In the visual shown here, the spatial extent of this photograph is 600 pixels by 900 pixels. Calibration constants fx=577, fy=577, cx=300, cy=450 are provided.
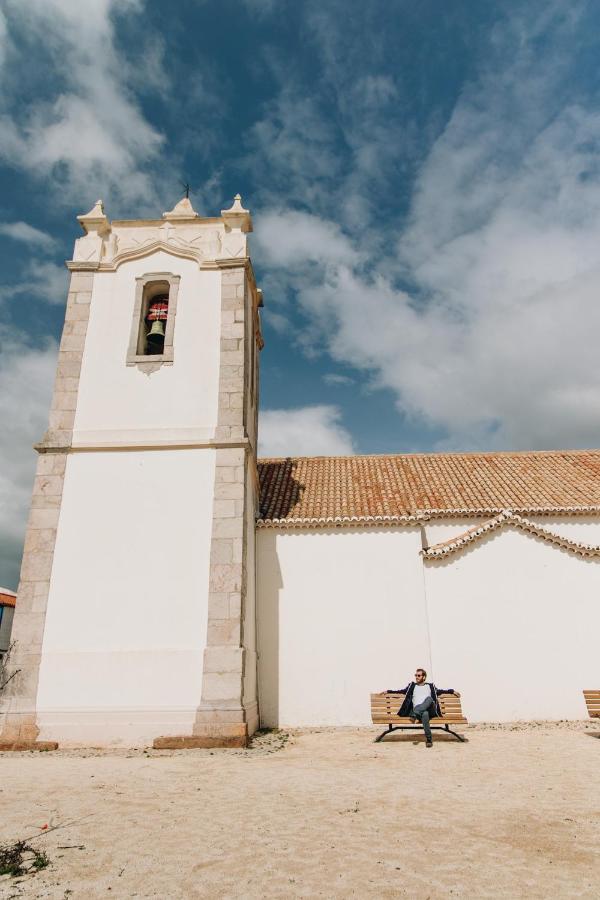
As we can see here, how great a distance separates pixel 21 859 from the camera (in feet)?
13.4

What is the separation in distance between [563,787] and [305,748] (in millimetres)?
4092

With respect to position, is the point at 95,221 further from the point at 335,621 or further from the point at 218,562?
the point at 335,621

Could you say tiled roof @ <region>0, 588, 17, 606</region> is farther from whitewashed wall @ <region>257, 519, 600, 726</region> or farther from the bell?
the bell

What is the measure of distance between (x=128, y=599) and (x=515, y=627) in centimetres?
757

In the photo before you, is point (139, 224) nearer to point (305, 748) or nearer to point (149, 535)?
point (149, 535)

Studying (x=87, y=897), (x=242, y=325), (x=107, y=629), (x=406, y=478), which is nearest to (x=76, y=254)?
(x=242, y=325)

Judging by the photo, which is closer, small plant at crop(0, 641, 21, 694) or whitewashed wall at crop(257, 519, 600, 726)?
small plant at crop(0, 641, 21, 694)

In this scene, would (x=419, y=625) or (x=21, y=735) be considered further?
(x=419, y=625)

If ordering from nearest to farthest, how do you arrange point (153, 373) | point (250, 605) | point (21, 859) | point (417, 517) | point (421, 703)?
point (21, 859)
point (421, 703)
point (250, 605)
point (153, 373)
point (417, 517)

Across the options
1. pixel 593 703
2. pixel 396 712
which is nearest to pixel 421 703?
pixel 396 712

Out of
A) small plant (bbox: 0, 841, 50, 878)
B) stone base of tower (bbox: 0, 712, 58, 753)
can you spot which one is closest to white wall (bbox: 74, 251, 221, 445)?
stone base of tower (bbox: 0, 712, 58, 753)

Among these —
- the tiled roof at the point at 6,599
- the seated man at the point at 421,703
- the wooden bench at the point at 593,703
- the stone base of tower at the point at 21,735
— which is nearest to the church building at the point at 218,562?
the stone base of tower at the point at 21,735

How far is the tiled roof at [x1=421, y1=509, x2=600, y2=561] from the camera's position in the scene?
39.3ft

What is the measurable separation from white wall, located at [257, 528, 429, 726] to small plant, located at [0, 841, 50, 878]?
→ 7618 mm
